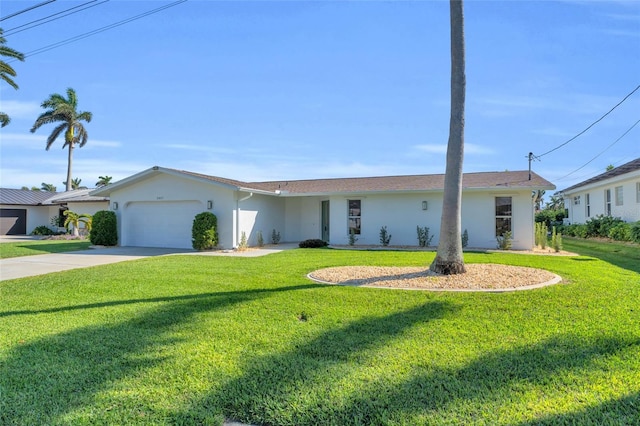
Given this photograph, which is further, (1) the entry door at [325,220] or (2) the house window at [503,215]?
(1) the entry door at [325,220]

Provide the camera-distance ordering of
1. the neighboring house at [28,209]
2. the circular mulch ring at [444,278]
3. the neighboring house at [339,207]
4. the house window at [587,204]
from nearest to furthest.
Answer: the circular mulch ring at [444,278] < the neighboring house at [339,207] < the house window at [587,204] < the neighboring house at [28,209]

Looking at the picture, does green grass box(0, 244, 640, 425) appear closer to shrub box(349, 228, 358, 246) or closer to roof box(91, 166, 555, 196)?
roof box(91, 166, 555, 196)

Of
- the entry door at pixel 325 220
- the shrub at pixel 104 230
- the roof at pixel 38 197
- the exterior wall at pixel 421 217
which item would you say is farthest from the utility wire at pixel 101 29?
the roof at pixel 38 197

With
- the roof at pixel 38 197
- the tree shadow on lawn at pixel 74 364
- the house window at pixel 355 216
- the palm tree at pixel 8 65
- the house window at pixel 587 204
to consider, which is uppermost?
the palm tree at pixel 8 65

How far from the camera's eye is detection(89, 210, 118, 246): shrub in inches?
677

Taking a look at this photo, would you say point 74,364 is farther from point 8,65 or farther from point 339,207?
point 8,65

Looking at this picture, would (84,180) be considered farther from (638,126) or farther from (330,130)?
(638,126)

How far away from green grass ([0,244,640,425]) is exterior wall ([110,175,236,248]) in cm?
888

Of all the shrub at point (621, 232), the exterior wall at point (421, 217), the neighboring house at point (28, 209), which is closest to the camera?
the exterior wall at point (421, 217)

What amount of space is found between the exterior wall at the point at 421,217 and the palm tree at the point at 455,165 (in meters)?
8.29

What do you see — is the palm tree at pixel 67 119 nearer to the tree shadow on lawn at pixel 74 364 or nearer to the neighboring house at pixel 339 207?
the neighboring house at pixel 339 207

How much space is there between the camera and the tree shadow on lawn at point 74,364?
2918 millimetres

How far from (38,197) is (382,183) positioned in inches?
1198

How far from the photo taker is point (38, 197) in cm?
3159
